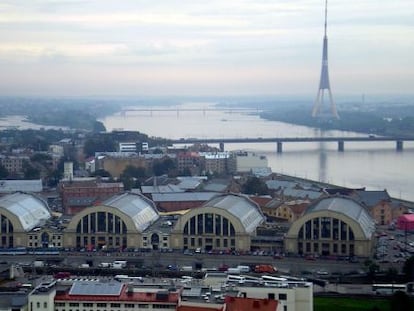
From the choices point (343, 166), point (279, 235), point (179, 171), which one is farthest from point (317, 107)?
point (279, 235)

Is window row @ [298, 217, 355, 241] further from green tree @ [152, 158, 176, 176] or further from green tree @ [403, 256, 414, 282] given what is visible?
green tree @ [152, 158, 176, 176]

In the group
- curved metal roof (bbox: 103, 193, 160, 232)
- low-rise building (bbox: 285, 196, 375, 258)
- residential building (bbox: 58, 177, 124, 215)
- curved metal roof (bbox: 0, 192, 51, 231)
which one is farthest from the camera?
residential building (bbox: 58, 177, 124, 215)

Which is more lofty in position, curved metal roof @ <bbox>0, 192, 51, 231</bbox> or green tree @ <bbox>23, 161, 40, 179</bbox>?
green tree @ <bbox>23, 161, 40, 179</bbox>

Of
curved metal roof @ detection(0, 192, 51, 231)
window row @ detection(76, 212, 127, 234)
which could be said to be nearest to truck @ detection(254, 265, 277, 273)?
window row @ detection(76, 212, 127, 234)

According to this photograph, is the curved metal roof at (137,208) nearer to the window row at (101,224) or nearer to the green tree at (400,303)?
the window row at (101,224)

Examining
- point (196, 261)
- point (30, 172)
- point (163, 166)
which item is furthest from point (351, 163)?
point (196, 261)

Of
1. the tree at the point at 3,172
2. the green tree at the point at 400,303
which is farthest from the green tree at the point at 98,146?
the green tree at the point at 400,303

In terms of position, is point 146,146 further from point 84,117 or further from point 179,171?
point 84,117
